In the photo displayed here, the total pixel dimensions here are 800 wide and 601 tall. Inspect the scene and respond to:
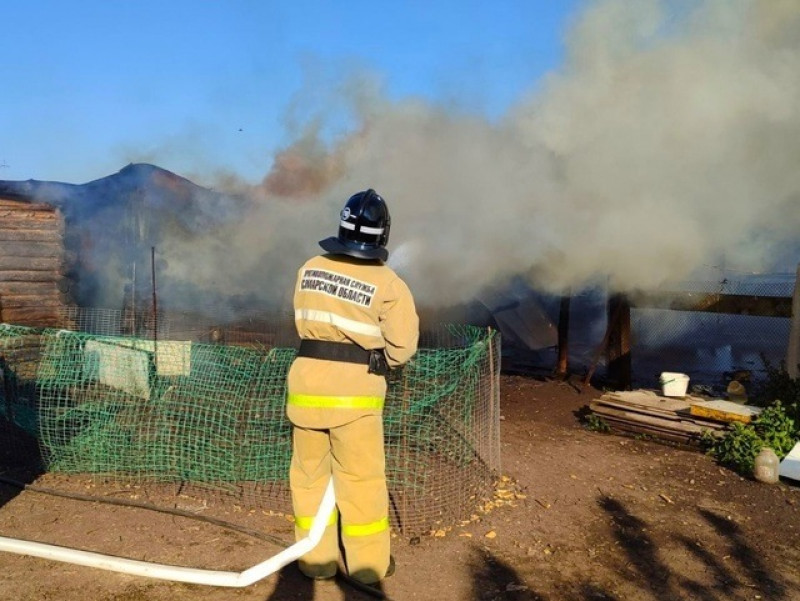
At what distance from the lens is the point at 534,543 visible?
4.39 m

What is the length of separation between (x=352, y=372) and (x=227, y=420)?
225 cm

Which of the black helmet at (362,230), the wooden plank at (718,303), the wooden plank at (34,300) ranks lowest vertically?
the wooden plank at (34,300)

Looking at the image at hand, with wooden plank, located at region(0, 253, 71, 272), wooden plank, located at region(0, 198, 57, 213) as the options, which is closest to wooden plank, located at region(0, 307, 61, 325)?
wooden plank, located at region(0, 253, 71, 272)

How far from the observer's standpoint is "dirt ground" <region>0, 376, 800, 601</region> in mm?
Result: 3678

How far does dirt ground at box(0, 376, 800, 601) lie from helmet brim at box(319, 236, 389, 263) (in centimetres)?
184

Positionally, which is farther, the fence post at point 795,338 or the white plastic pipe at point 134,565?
the fence post at point 795,338

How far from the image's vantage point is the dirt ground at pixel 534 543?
12.1 ft

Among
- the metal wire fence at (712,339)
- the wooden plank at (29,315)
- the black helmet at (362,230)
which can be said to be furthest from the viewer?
the metal wire fence at (712,339)

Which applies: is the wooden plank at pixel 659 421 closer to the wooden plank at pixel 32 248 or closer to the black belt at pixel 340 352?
the black belt at pixel 340 352

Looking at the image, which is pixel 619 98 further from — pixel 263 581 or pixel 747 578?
pixel 263 581

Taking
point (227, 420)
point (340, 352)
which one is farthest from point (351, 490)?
point (227, 420)

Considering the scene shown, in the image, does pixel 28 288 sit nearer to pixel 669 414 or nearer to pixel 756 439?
pixel 669 414

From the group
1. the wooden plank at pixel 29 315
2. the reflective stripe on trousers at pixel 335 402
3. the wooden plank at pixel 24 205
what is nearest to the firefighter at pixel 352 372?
the reflective stripe on trousers at pixel 335 402

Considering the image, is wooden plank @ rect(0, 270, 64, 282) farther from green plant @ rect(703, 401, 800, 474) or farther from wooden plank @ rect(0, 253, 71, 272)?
green plant @ rect(703, 401, 800, 474)
